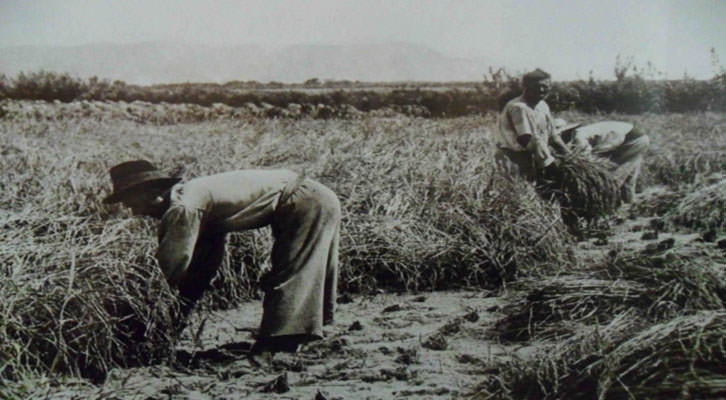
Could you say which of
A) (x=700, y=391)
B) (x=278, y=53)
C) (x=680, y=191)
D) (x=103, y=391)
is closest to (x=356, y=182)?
(x=278, y=53)

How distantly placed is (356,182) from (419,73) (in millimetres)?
1240

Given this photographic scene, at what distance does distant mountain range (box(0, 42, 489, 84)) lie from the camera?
474cm

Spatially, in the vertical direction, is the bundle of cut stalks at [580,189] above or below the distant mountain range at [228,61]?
below

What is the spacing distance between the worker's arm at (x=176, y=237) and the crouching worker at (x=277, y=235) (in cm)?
10

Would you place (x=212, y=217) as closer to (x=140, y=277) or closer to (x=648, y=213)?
(x=140, y=277)

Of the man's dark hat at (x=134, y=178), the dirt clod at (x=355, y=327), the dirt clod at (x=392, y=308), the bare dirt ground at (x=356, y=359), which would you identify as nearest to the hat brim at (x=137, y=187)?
the man's dark hat at (x=134, y=178)

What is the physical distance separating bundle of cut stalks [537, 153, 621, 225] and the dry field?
13 cm

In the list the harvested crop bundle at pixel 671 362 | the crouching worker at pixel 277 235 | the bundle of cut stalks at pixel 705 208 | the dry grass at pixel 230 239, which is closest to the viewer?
the harvested crop bundle at pixel 671 362

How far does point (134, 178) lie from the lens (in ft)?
9.28

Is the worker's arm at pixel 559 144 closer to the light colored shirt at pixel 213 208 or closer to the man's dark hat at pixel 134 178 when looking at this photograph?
the light colored shirt at pixel 213 208

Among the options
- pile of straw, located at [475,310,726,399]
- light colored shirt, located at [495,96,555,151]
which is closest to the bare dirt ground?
pile of straw, located at [475,310,726,399]

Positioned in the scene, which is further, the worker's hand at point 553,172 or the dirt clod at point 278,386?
the worker's hand at point 553,172

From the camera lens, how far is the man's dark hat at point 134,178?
2811 millimetres

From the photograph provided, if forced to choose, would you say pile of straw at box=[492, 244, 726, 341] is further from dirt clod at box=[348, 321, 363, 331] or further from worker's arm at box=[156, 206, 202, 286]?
worker's arm at box=[156, 206, 202, 286]
